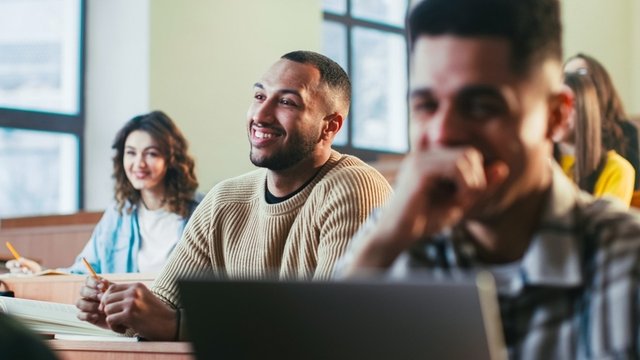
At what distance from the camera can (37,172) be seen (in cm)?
707

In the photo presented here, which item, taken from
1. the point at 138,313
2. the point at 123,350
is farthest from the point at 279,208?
the point at 123,350

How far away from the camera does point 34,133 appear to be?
6941 mm

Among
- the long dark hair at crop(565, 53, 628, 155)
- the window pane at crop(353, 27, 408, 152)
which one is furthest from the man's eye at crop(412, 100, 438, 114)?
the window pane at crop(353, 27, 408, 152)

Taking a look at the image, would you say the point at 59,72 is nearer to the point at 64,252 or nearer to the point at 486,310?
the point at 64,252

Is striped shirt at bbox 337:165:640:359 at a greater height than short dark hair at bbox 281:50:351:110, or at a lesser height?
lesser

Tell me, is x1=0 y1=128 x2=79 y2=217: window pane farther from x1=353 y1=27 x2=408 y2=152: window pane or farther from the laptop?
the laptop

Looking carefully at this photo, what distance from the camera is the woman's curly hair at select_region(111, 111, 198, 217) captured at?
4711mm

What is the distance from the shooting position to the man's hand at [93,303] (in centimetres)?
241

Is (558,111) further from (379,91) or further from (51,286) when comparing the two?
(379,91)

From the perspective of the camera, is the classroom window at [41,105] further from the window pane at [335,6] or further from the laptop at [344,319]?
the laptop at [344,319]

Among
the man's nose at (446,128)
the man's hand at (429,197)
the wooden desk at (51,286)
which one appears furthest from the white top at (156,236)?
the man's nose at (446,128)

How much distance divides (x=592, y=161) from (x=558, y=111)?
6.94ft

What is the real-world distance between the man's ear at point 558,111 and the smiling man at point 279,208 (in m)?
1.12

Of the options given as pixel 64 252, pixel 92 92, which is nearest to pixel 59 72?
pixel 92 92
